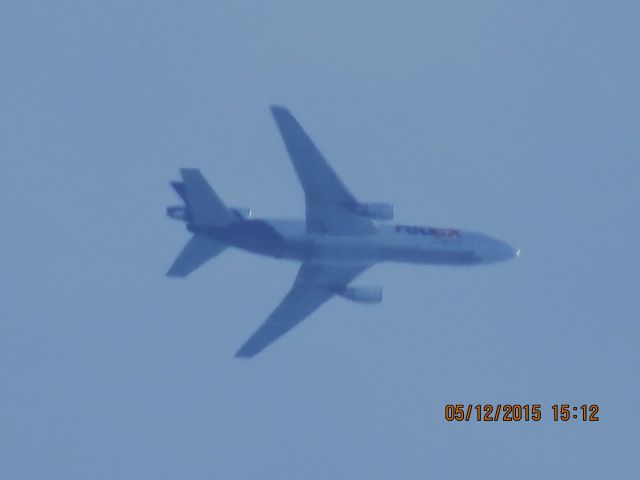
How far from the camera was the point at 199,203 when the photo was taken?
98.3 meters

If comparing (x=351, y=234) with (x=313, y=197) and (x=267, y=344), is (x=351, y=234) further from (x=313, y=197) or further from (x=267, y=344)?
(x=267, y=344)

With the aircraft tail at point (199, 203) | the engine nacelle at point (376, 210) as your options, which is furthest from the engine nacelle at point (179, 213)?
the engine nacelle at point (376, 210)

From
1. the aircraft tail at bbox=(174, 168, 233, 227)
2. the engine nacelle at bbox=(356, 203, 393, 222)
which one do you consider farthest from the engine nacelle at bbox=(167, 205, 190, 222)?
the engine nacelle at bbox=(356, 203, 393, 222)

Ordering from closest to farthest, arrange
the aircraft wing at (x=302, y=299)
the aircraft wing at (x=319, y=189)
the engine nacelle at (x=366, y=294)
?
the aircraft wing at (x=319, y=189)
the engine nacelle at (x=366, y=294)
the aircraft wing at (x=302, y=299)

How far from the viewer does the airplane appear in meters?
98.6

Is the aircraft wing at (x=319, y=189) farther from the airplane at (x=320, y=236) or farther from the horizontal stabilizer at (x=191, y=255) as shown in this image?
the horizontal stabilizer at (x=191, y=255)

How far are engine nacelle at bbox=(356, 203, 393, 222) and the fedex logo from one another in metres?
2.79

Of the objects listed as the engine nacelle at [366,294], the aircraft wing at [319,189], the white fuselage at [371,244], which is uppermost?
the aircraft wing at [319,189]

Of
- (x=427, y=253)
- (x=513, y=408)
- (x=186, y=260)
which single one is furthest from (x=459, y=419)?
(x=186, y=260)

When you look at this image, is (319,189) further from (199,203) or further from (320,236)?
(199,203)

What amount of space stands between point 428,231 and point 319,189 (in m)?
8.53

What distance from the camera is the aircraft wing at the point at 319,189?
97688 millimetres

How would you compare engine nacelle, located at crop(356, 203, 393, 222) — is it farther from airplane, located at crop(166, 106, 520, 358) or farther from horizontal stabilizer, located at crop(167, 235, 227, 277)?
horizontal stabilizer, located at crop(167, 235, 227, 277)

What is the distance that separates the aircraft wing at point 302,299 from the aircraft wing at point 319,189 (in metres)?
5.24
